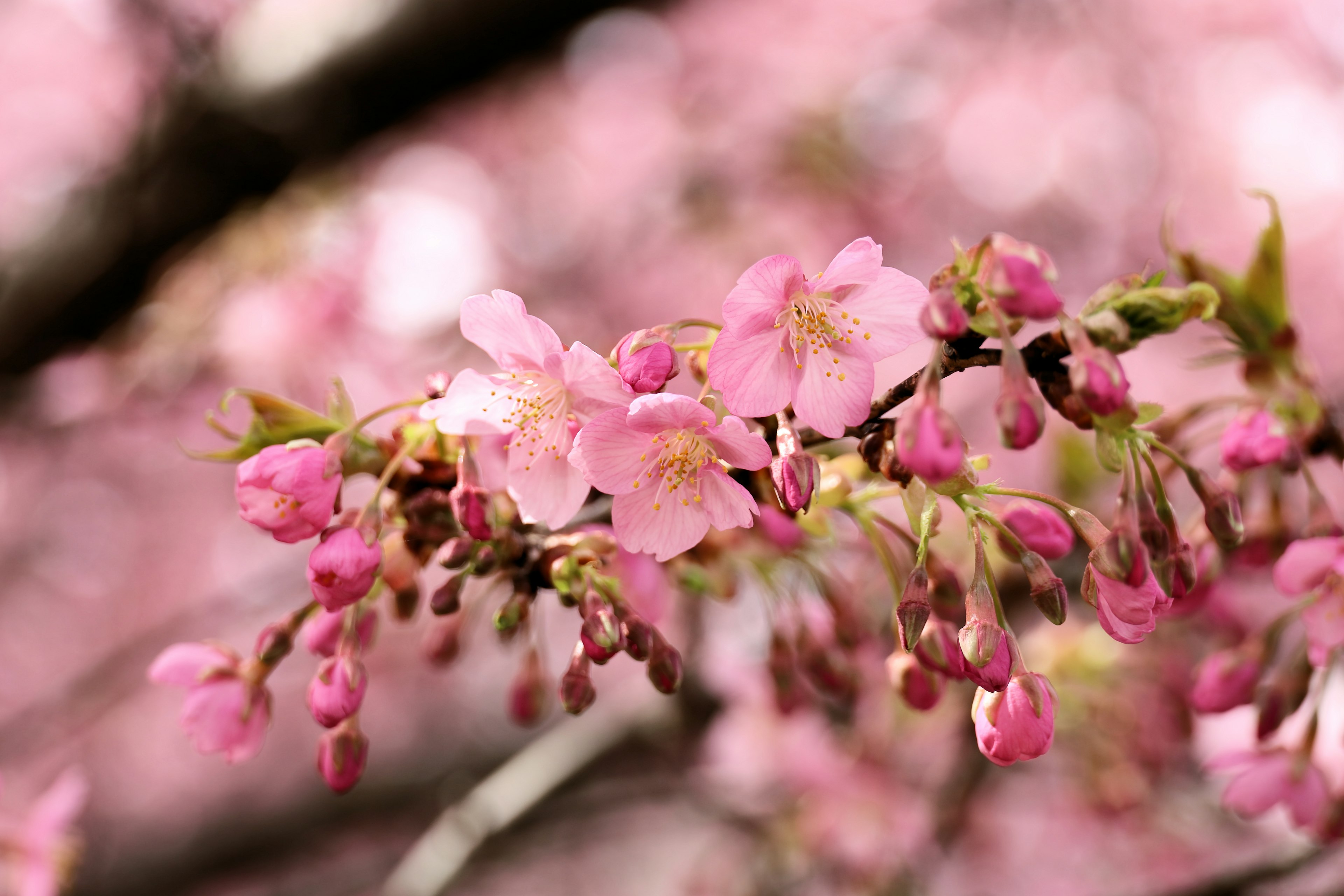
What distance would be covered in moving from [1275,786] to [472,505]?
1210 millimetres

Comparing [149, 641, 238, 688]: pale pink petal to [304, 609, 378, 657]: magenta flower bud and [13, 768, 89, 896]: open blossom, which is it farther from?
[13, 768, 89, 896]: open blossom

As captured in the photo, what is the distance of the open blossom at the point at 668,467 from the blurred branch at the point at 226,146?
180 cm

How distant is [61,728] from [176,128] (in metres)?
3.32

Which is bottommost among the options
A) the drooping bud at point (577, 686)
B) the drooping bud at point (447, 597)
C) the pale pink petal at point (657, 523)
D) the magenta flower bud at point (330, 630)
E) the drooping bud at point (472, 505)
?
the drooping bud at point (577, 686)

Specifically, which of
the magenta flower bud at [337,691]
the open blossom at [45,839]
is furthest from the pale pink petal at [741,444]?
the open blossom at [45,839]

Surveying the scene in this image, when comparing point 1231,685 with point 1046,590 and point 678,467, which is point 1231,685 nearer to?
point 1046,590

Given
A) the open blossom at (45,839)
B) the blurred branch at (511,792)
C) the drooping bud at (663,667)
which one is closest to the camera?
the drooping bud at (663,667)

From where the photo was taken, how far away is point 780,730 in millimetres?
2254

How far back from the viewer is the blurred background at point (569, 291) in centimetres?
223

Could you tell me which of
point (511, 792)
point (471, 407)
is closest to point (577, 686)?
point (471, 407)

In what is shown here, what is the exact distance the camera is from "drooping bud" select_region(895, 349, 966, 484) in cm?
68

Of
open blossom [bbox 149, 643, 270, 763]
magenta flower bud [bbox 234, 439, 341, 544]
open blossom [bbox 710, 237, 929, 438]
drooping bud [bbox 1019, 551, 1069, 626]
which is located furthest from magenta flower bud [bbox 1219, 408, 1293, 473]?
open blossom [bbox 149, 643, 270, 763]

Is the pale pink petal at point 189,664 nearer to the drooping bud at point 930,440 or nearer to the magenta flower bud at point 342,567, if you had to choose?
the magenta flower bud at point 342,567

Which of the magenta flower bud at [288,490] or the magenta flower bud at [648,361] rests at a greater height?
the magenta flower bud at [648,361]
